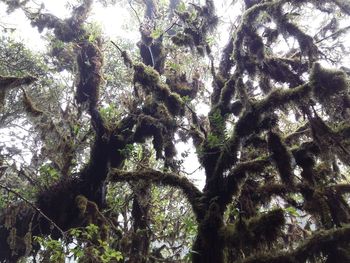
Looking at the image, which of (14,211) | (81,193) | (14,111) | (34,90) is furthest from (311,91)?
(14,111)

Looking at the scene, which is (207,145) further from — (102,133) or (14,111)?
(14,111)

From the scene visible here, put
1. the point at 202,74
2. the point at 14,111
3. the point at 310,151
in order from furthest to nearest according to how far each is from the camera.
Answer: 1. the point at 14,111
2. the point at 202,74
3. the point at 310,151

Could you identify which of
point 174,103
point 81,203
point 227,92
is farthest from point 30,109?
point 227,92

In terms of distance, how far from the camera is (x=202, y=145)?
25.6 ft

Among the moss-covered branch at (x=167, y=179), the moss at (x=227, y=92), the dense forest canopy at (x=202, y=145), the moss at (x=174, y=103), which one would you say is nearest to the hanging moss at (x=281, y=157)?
the dense forest canopy at (x=202, y=145)

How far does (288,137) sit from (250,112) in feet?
5.16

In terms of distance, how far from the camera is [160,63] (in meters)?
11.6

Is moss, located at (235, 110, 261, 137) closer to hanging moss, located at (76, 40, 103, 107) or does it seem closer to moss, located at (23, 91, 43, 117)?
moss, located at (23, 91, 43, 117)

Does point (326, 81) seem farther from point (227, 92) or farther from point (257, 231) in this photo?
point (227, 92)

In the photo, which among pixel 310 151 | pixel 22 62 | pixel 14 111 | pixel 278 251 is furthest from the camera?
pixel 14 111

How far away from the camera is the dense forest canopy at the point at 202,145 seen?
6.04m

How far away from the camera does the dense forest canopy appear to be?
19.8 ft

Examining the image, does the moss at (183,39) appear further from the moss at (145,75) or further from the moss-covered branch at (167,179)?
the moss-covered branch at (167,179)

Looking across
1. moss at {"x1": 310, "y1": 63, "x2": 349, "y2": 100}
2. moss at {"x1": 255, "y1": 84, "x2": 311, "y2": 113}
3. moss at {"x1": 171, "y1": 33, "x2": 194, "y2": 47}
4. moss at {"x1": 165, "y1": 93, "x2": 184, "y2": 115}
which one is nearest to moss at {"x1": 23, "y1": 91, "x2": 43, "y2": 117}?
moss at {"x1": 165, "y1": 93, "x2": 184, "y2": 115}
